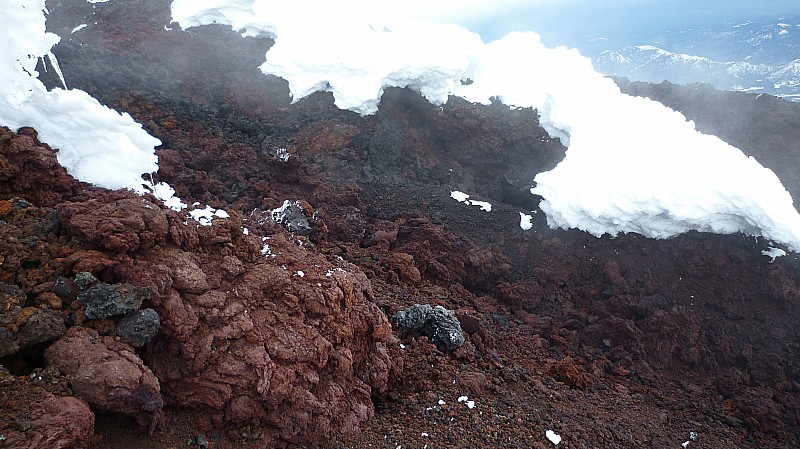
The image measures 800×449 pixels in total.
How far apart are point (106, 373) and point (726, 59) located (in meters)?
73.6

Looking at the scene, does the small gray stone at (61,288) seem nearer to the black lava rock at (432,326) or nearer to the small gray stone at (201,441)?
the small gray stone at (201,441)

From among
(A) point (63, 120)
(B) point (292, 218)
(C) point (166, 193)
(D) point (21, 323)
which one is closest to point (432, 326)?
(B) point (292, 218)

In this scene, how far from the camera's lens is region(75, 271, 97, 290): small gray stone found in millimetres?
4043

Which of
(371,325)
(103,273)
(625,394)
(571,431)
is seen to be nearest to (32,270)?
(103,273)

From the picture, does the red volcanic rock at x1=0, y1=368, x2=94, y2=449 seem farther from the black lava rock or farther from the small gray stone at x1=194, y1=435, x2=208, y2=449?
the black lava rock

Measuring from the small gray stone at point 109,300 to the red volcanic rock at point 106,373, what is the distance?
0.61 ft

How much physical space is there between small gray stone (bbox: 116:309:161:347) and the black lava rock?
3.79 metres

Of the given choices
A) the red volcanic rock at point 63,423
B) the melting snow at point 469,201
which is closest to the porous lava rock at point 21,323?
the red volcanic rock at point 63,423

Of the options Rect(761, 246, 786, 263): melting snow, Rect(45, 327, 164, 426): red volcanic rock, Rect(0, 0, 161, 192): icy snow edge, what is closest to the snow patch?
Rect(0, 0, 161, 192): icy snow edge

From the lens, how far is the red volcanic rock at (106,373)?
3.55m

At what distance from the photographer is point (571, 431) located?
6180mm

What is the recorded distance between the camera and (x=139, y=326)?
4066mm

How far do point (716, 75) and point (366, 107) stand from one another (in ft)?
180

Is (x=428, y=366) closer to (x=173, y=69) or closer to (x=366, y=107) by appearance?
(x=366, y=107)
